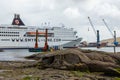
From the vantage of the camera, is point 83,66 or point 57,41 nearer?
point 83,66

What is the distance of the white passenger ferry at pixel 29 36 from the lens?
13125 cm

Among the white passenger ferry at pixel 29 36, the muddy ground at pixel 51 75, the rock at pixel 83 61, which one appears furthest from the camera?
the white passenger ferry at pixel 29 36

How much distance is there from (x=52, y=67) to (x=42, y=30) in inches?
4244

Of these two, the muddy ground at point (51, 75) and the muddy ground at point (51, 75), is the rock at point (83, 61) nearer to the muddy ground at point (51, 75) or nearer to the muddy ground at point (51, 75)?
the muddy ground at point (51, 75)

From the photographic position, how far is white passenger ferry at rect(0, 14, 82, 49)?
131250 mm

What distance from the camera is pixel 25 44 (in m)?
131

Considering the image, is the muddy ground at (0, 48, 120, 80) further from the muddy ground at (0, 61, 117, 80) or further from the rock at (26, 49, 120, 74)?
the rock at (26, 49, 120, 74)

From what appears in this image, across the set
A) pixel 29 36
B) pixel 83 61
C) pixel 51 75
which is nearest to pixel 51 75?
pixel 51 75

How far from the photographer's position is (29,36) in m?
133

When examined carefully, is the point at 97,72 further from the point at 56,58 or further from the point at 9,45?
the point at 9,45

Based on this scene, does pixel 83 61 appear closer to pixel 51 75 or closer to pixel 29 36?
pixel 51 75

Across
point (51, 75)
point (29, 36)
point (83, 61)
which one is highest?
point (29, 36)

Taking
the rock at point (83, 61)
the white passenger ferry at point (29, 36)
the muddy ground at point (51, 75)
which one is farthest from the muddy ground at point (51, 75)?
the white passenger ferry at point (29, 36)

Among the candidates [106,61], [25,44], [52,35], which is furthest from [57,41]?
[106,61]
